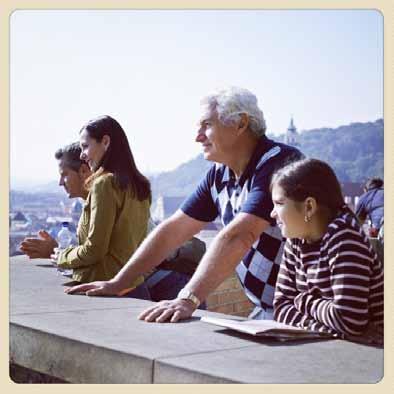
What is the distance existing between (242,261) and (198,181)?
0.54 m

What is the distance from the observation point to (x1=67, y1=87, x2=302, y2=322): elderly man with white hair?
3.31m

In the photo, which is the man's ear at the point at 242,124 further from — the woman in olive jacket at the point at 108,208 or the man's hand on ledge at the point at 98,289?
the man's hand on ledge at the point at 98,289

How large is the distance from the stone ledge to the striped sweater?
8 centimetres

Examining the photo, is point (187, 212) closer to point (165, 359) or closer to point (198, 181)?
point (198, 181)

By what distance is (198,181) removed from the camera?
4.02 meters

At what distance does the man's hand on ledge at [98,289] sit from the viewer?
389 cm

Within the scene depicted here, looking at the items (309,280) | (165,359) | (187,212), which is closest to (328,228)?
(309,280)

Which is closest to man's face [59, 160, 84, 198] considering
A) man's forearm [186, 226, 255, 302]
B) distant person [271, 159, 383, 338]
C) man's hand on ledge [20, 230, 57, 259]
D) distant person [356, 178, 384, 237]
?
man's hand on ledge [20, 230, 57, 259]

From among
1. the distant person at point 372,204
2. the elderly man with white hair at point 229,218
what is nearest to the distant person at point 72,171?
the elderly man with white hair at point 229,218

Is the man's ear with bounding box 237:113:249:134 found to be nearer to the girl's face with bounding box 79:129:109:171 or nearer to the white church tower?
the girl's face with bounding box 79:129:109:171

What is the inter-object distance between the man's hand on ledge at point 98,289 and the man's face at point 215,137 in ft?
2.15

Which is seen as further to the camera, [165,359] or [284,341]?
[284,341]

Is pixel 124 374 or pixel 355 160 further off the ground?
pixel 355 160

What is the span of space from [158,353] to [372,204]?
5.59 metres
